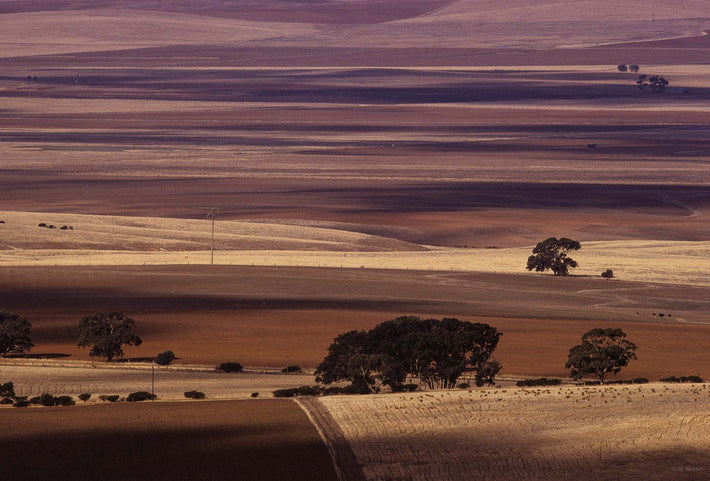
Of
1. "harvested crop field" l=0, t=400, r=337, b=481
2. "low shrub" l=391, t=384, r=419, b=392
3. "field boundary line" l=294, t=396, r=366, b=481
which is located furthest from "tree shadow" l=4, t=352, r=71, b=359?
"field boundary line" l=294, t=396, r=366, b=481

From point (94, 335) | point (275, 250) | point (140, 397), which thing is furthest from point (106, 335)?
point (275, 250)

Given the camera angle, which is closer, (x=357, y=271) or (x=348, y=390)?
(x=348, y=390)

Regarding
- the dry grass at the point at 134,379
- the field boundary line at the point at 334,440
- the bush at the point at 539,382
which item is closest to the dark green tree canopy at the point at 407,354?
the bush at the point at 539,382

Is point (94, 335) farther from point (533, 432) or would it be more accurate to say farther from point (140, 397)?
point (533, 432)

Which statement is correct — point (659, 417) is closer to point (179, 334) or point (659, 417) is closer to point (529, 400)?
point (529, 400)

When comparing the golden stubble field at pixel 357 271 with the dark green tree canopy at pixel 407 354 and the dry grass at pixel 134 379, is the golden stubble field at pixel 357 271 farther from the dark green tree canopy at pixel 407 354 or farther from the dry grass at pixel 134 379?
the dark green tree canopy at pixel 407 354

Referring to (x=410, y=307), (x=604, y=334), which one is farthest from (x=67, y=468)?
(x=410, y=307)

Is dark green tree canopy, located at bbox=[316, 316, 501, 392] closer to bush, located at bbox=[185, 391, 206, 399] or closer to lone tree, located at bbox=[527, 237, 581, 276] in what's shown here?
bush, located at bbox=[185, 391, 206, 399]

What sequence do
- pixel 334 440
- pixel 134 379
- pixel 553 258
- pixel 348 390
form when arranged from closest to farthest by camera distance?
pixel 334 440 → pixel 348 390 → pixel 134 379 → pixel 553 258
